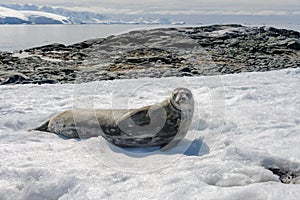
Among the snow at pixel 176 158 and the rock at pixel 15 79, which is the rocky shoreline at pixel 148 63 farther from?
the snow at pixel 176 158

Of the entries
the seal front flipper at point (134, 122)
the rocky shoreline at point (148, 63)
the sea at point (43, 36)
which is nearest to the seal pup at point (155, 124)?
the seal front flipper at point (134, 122)

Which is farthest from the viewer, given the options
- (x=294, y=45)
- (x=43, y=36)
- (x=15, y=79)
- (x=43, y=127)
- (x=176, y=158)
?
(x=43, y=36)

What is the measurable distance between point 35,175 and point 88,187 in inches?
21.4

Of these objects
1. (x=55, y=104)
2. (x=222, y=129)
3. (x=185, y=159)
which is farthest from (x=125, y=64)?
(x=185, y=159)

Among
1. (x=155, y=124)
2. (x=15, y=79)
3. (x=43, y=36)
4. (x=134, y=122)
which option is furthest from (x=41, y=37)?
(x=155, y=124)

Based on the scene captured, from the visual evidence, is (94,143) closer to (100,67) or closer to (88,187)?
(88,187)

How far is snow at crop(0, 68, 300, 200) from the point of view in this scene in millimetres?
2980

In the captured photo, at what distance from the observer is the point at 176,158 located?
372cm

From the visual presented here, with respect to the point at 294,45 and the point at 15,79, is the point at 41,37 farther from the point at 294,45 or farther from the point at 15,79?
the point at 15,79

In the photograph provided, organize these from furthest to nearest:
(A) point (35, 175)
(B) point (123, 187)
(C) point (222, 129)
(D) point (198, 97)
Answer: (D) point (198, 97), (C) point (222, 129), (A) point (35, 175), (B) point (123, 187)

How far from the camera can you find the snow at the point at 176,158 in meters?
2.98

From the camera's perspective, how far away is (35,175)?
3.29 meters

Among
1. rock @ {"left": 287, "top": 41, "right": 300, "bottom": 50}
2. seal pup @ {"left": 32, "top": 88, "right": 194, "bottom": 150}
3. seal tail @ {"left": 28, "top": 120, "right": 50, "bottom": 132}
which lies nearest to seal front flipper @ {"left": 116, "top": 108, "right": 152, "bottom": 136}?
seal pup @ {"left": 32, "top": 88, "right": 194, "bottom": 150}

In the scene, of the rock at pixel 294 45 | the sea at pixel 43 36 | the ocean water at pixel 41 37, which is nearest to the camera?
the rock at pixel 294 45
